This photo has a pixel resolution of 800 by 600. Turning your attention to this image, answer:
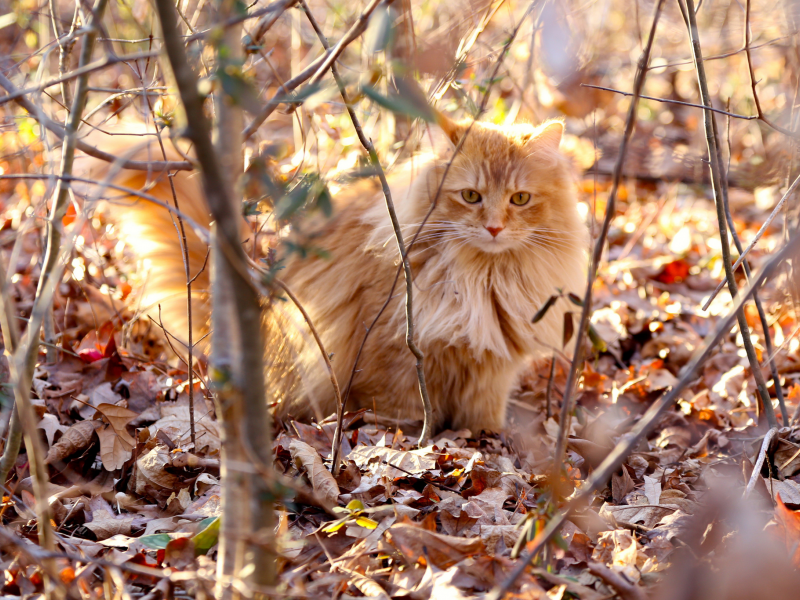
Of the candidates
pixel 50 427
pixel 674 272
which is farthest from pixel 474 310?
pixel 674 272

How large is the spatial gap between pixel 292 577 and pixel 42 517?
0.53 meters

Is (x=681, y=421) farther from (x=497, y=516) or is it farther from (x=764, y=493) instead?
(x=497, y=516)

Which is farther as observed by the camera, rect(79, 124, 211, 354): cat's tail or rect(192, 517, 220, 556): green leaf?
rect(79, 124, 211, 354): cat's tail

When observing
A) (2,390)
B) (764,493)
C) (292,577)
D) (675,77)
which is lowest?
(292,577)

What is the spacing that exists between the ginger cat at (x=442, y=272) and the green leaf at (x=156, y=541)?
1.07 meters

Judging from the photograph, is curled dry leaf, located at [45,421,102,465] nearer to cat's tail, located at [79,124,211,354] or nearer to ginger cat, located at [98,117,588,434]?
cat's tail, located at [79,124,211,354]

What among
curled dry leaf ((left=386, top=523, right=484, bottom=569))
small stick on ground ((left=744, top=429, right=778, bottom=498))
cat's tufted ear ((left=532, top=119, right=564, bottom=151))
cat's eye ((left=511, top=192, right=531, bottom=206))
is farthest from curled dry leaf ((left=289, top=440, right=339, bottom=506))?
cat's tufted ear ((left=532, top=119, right=564, bottom=151))

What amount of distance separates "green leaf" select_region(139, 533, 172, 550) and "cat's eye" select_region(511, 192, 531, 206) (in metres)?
1.88

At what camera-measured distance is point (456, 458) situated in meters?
2.15

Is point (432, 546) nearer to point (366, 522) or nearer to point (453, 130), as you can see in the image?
point (366, 522)

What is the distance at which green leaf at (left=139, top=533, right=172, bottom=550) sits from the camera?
5.07 feet

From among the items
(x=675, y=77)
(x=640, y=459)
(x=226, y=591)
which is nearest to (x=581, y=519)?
(x=640, y=459)

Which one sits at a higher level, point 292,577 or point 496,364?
point 496,364

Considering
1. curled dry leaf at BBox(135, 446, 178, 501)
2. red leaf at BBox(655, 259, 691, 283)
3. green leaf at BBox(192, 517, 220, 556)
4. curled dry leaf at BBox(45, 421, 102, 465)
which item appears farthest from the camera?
red leaf at BBox(655, 259, 691, 283)
